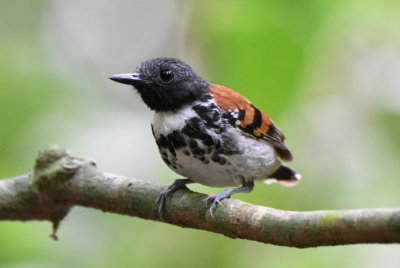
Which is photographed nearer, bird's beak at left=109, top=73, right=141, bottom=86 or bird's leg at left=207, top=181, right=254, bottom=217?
bird's leg at left=207, top=181, right=254, bottom=217

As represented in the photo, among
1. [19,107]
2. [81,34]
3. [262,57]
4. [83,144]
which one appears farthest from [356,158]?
[81,34]

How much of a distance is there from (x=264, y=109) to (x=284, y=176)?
50.9 inches

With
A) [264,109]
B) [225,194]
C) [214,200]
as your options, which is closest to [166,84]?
[264,109]

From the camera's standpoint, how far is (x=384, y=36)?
452cm

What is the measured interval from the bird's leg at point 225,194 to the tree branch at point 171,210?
0.17 ft

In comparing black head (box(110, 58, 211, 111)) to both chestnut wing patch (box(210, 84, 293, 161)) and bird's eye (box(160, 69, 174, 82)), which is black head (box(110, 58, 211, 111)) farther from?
chestnut wing patch (box(210, 84, 293, 161))

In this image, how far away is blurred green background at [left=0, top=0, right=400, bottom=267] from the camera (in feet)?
11.7

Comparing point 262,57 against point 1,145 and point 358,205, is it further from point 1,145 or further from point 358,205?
point 1,145

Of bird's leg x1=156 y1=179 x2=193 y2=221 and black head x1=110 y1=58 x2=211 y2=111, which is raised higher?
black head x1=110 y1=58 x2=211 y2=111

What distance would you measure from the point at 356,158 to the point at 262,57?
1305 mm

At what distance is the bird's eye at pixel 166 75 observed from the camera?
4.32 meters

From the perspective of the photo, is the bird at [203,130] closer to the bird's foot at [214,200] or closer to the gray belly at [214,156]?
the gray belly at [214,156]

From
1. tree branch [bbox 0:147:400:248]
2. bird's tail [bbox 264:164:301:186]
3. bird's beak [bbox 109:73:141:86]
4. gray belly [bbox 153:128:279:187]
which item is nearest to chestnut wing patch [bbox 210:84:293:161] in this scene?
gray belly [bbox 153:128:279:187]

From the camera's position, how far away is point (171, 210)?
3.48 meters
